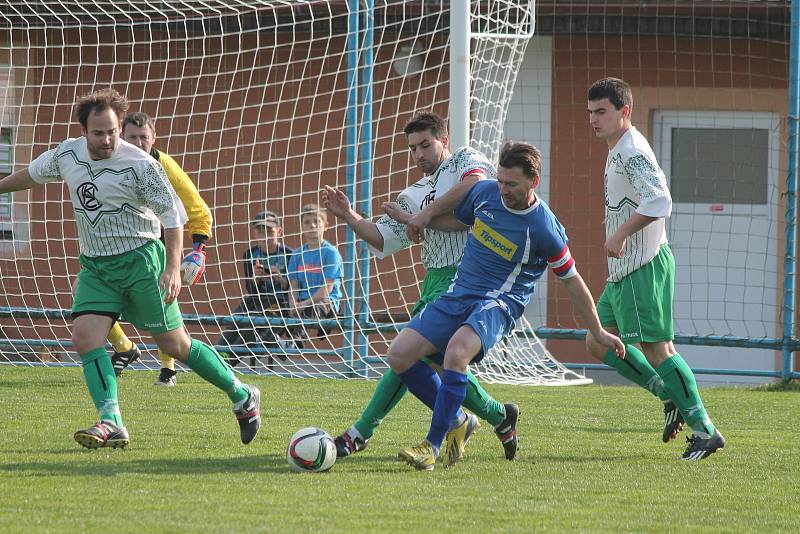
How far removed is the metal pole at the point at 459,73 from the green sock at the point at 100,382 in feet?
10.3

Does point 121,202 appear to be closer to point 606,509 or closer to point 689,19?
point 606,509

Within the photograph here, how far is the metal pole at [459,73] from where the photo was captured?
8.24m

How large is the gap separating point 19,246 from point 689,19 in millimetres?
6985

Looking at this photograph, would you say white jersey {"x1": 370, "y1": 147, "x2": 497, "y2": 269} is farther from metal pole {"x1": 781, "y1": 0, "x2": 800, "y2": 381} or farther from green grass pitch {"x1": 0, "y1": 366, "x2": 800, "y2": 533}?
metal pole {"x1": 781, "y1": 0, "x2": 800, "y2": 381}

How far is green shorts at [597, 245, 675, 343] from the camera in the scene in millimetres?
6141

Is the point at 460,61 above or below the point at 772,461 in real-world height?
above

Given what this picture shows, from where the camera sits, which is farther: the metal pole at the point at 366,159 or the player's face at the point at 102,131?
the metal pole at the point at 366,159

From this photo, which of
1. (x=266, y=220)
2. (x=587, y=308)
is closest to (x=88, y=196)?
(x=587, y=308)

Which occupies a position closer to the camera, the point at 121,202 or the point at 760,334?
the point at 121,202

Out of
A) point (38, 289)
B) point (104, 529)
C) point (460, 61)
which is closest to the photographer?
point (104, 529)

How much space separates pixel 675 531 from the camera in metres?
4.29

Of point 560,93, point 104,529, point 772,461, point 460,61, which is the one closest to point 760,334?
point 560,93

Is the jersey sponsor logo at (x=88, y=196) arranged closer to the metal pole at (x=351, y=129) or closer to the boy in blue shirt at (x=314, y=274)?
the metal pole at (x=351, y=129)

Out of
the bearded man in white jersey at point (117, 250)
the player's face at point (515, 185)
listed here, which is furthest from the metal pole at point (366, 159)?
the player's face at point (515, 185)
